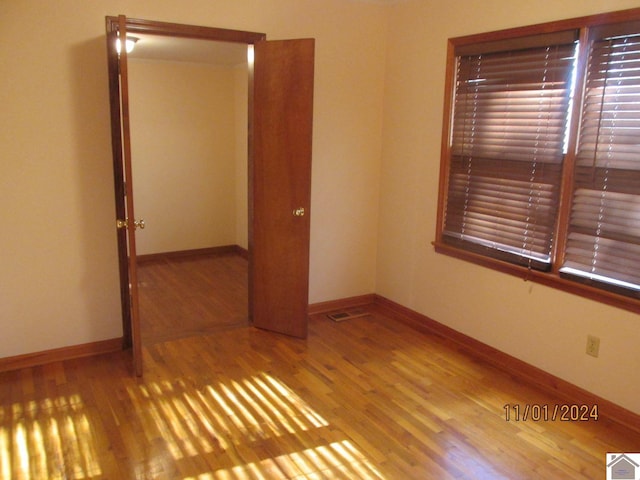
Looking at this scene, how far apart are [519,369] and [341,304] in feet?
5.26

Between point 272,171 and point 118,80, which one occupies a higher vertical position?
point 118,80

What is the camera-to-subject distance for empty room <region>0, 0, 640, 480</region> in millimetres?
2609

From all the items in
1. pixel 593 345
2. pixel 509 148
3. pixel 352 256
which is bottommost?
pixel 593 345

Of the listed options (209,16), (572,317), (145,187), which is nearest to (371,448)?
(572,317)

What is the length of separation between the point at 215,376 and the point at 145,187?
10.5ft

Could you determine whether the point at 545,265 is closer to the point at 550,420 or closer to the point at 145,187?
the point at 550,420

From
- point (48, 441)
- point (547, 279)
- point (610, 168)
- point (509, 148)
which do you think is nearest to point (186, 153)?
point (509, 148)

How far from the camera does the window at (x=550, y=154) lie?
268 cm

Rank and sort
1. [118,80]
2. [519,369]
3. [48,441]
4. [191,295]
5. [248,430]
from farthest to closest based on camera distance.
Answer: [191,295] → [519,369] → [118,80] → [248,430] → [48,441]

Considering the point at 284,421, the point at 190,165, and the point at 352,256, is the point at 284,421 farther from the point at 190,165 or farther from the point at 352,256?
the point at 190,165

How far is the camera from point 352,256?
4430 mm

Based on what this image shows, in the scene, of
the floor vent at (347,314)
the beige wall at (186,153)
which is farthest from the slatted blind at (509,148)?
the beige wall at (186,153)

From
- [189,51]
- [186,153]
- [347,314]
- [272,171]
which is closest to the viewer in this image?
[272,171]
